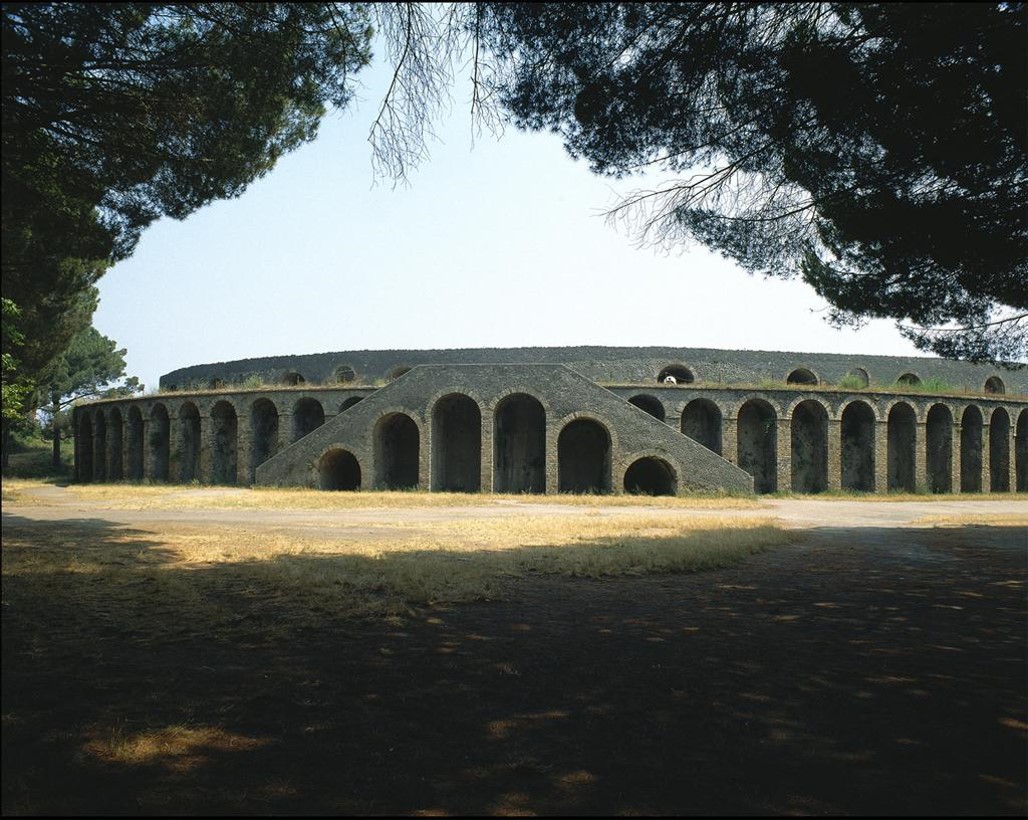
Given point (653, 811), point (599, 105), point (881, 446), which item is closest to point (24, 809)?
point (653, 811)

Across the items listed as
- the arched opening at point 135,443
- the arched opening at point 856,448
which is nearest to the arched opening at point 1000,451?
the arched opening at point 856,448

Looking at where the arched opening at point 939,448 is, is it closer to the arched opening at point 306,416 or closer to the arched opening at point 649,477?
the arched opening at point 649,477

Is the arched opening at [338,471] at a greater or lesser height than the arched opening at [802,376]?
lesser

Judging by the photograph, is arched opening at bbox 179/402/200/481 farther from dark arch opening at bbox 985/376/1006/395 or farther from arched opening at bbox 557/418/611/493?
dark arch opening at bbox 985/376/1006/395

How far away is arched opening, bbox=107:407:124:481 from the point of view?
32312 millimetres

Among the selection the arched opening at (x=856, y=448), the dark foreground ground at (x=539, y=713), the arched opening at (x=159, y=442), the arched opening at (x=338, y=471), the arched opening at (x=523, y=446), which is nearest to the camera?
the dark foreground ground at (x=539, y=713)

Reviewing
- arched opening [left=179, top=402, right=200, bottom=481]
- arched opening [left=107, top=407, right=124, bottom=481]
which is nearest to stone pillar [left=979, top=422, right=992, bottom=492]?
arched opening [left=179, top=402, right=200, bottom=481]

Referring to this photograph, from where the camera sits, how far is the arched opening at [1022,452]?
30.8m

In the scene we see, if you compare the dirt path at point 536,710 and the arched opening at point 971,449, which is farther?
the arched opening at point 971,449

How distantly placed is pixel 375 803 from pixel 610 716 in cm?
139

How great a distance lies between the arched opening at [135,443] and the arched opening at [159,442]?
3.84ft

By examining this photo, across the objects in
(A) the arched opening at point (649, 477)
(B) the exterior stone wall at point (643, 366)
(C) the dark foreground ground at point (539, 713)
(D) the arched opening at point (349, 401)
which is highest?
(B) the exterior stone wall at point (643, 366)

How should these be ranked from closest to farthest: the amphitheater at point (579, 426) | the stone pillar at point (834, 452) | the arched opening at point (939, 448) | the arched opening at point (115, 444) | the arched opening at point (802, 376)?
the amphitheater at point (579, 426), the stone pillar at point (834, 452), the arched opening at point (939, 448), the arched opening at point (802, 376), the arched opening at point (115, 444)

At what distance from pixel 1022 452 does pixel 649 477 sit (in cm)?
1953
